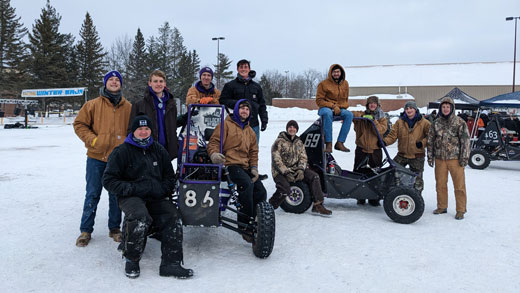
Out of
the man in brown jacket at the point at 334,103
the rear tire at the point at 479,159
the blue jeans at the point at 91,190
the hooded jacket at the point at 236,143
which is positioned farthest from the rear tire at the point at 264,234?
the rear tire at the point at 479,159

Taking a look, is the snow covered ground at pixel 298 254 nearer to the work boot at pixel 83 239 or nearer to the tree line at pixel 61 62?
the work boot at pixel 83 239

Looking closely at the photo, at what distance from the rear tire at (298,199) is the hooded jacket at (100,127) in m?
2.71

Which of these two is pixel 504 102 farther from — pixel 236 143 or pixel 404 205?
pixel 236 143

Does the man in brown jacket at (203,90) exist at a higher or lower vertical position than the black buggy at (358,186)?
higher

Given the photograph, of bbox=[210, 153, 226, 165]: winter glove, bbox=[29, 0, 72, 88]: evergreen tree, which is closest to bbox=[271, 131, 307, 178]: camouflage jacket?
bbox=[210, 153, 226, 165]: winter glove

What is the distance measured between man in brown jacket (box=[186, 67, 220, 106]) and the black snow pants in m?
A: 1.86

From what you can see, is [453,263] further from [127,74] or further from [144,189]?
[127,74]

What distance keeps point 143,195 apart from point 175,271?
2.78ft

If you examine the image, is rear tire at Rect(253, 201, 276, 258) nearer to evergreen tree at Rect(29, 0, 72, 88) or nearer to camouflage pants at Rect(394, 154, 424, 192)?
camouflage pants at Rect(394, 154, 424, 192)

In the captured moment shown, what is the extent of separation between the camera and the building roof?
54.1 m

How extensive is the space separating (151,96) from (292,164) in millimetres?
2473

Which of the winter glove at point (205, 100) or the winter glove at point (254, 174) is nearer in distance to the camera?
the winter glove at point (254, 174)

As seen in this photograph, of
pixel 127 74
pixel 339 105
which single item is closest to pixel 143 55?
pixel 127 74

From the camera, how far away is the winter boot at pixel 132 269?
3.50 meters
